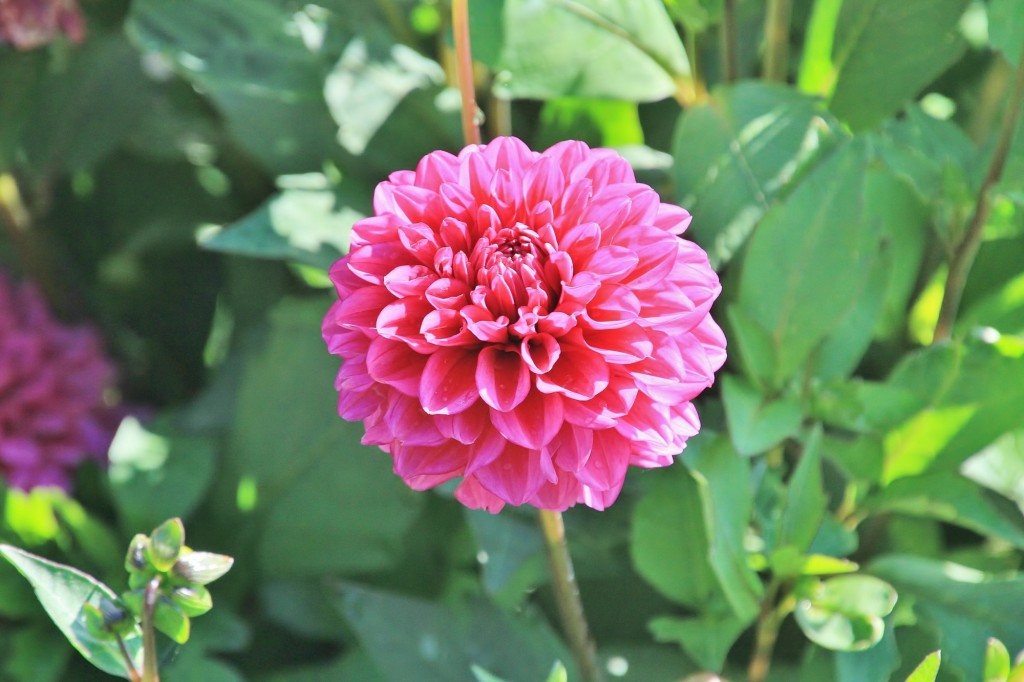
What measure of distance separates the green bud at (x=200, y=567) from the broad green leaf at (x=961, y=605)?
28 centimetres

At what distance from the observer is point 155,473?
525mm

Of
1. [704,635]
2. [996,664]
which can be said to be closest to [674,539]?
[704,635]

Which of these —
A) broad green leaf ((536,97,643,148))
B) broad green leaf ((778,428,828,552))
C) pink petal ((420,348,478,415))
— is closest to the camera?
pink petal ((420,348,478,415))

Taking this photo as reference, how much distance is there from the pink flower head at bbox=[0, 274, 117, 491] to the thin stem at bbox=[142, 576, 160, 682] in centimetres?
24

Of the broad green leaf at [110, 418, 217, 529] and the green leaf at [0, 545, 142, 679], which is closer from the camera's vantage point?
the green leaf at [0, 545, 142, 679]

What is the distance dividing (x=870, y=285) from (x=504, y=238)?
187 millimetres

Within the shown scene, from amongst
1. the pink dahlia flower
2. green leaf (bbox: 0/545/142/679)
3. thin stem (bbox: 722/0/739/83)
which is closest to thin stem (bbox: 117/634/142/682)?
green leaf (bbox: 0/545/142/679)

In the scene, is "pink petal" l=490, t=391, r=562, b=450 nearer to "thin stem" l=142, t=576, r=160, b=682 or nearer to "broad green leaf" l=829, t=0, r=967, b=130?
"thin stem" l=142, t=576, r=160, b=682

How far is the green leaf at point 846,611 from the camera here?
1.26 ft

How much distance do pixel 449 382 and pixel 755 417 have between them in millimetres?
150

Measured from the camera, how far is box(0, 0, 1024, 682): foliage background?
1.37 ft

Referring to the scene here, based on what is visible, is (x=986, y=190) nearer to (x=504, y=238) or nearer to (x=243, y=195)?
(x=504, y=238)

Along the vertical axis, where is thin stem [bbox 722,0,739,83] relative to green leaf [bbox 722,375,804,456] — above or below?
above

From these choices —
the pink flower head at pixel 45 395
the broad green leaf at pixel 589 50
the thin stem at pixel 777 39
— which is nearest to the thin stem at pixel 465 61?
the broad green leaf at pixel 589 50
